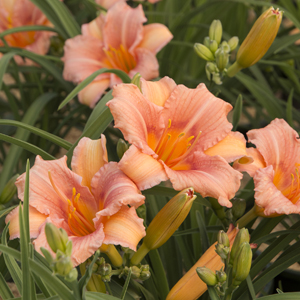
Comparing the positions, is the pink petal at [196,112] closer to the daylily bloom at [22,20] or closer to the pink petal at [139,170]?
the pink petal at [139,170]

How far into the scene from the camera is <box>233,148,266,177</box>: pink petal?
2.34ft

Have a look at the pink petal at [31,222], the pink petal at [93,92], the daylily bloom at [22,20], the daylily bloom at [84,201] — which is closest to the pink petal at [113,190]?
the daylily bloom at [84,201]

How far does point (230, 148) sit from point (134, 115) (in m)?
0.20

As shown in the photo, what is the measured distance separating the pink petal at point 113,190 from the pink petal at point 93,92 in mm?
520

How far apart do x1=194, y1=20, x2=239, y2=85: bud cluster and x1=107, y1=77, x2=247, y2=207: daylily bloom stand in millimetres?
153

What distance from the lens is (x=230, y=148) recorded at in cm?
72

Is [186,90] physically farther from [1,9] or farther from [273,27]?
[1,9]

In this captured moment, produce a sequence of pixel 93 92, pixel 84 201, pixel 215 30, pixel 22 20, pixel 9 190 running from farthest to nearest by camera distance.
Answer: pixel 22 20 → pixel 93 92 → pixel 215 30 → pixel 9 190 → pixel 84 201

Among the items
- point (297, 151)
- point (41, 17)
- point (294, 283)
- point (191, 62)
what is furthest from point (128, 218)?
point (191, 62)

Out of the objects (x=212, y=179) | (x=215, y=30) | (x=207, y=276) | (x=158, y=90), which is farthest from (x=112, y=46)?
(x=207, y=276)

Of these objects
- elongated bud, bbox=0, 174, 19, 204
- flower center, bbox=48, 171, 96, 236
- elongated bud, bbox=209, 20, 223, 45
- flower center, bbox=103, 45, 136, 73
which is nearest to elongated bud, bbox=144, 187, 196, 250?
→ flower center, bbox=48, 171, 96, 236

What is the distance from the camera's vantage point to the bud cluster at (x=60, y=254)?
0.45 meters

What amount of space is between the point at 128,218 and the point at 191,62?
137 cm

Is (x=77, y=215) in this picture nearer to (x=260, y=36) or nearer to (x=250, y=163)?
(x=250, y=163)
